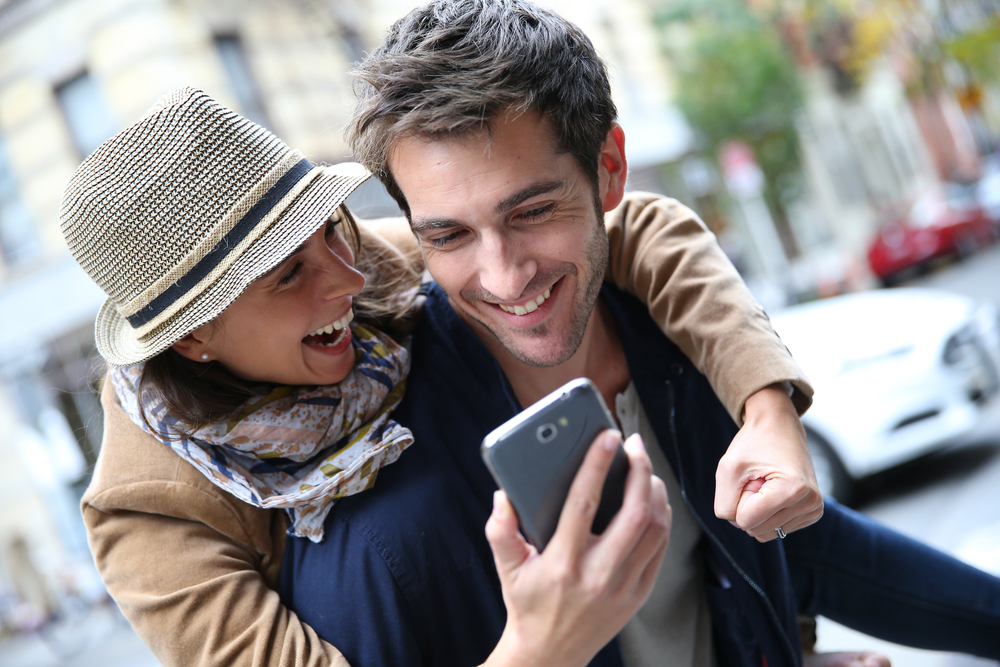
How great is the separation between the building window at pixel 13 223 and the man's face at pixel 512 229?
13353 millimetres

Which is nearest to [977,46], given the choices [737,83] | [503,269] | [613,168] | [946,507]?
[737,83]

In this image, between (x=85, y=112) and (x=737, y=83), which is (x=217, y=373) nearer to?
(x=85, y=112)

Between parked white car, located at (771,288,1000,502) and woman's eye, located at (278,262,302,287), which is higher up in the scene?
woman's eye, located at (278,262,302,287)

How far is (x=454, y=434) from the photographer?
188cm

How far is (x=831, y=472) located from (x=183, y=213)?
4717mm

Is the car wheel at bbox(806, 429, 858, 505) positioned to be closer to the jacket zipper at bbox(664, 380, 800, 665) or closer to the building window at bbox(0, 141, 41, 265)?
the jacket zipper at bbox(664, 380, 800, 665)

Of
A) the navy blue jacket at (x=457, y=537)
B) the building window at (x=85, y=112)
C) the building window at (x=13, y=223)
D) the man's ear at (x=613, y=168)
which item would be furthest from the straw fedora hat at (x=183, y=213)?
the building window at (x=13, y=223)

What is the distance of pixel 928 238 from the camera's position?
16031mm

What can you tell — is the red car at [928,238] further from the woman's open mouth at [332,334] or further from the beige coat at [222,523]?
the woman's open mouth at [332,334]

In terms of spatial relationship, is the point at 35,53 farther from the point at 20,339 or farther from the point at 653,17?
the point at 653,17

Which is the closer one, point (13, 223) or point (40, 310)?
point (40, 310)

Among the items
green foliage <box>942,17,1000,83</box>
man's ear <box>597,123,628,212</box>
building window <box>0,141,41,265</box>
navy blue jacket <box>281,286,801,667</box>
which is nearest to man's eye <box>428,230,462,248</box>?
navy blue jacket <box>281,286,801,667</box>

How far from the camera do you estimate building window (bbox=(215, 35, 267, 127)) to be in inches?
501

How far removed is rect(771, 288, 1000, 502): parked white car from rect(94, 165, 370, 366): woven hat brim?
404cm
